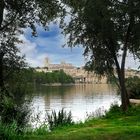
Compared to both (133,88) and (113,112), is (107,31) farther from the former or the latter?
(133,88)

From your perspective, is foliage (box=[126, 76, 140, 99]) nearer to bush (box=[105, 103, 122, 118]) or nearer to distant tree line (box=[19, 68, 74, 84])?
bush (box=[105, 103, 122, 118])

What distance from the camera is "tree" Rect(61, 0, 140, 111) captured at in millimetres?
31812

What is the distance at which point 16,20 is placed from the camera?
80.2 feet

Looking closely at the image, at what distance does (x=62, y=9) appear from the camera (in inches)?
898

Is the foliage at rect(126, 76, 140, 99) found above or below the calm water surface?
above

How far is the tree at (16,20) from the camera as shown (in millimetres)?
21797

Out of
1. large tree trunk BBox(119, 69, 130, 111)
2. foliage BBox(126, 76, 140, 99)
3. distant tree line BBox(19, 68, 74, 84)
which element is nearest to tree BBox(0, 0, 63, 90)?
large tree trunk BBox(119, 69, 130, 111)

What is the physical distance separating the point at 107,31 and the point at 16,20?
32.4ft

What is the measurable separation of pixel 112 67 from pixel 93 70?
4.99ft

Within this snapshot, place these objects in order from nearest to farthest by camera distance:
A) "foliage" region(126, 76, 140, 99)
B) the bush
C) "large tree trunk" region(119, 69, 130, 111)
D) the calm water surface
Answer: the bush, "large tree trunk" region(119, 69, 130, 111), "foliage" region(126, 76, 140, 99), the calm water surface

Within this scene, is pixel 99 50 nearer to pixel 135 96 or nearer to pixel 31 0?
pixel 135 96

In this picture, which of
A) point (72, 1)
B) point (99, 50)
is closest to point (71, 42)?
point (99, 50)

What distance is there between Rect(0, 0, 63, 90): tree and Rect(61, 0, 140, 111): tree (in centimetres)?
534

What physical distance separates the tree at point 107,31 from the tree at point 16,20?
5340mm
